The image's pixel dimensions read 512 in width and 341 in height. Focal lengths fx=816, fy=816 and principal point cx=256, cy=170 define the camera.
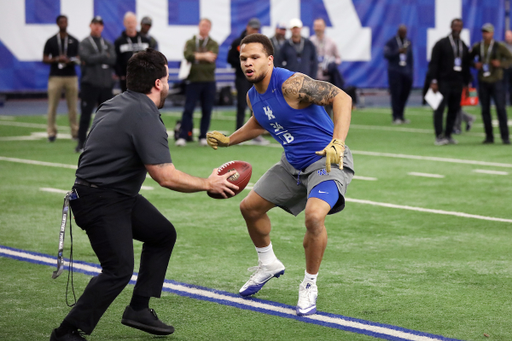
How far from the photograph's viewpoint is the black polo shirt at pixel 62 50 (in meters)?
15.9

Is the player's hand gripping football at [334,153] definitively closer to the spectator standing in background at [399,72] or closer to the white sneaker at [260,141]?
the white sneaker at [260,141]

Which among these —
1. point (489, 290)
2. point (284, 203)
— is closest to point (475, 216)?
point (489, 290)

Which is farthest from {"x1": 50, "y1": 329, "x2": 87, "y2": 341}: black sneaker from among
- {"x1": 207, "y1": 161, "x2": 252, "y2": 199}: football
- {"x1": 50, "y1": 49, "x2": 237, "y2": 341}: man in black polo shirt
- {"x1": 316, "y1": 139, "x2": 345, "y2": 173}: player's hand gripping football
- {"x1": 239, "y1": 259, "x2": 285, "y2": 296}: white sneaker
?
{"x1": 316, "y1": 139, "x2": 345, "y2": 173}: player's hand gripping football

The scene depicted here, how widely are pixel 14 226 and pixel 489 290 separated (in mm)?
4822

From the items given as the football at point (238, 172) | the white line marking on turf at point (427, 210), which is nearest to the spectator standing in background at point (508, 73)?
the white line marking on turf at point (427, 210)

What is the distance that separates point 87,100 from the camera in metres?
14.6

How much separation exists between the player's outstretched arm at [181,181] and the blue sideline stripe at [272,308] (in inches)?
46.3

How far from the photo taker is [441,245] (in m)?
7.57

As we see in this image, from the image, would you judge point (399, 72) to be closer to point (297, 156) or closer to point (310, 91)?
point (297, 156)

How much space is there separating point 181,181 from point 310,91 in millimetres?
1441

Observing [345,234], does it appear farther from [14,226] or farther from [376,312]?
[14,226]

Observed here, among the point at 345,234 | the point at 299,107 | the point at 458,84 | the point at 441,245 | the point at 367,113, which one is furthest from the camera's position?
the point at 367,113

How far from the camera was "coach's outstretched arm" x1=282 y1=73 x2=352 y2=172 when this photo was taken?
18.1ft

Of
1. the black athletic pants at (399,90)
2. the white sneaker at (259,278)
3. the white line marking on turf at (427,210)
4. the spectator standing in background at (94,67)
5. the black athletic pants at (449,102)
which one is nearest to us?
the white sneaker at (259,278)
